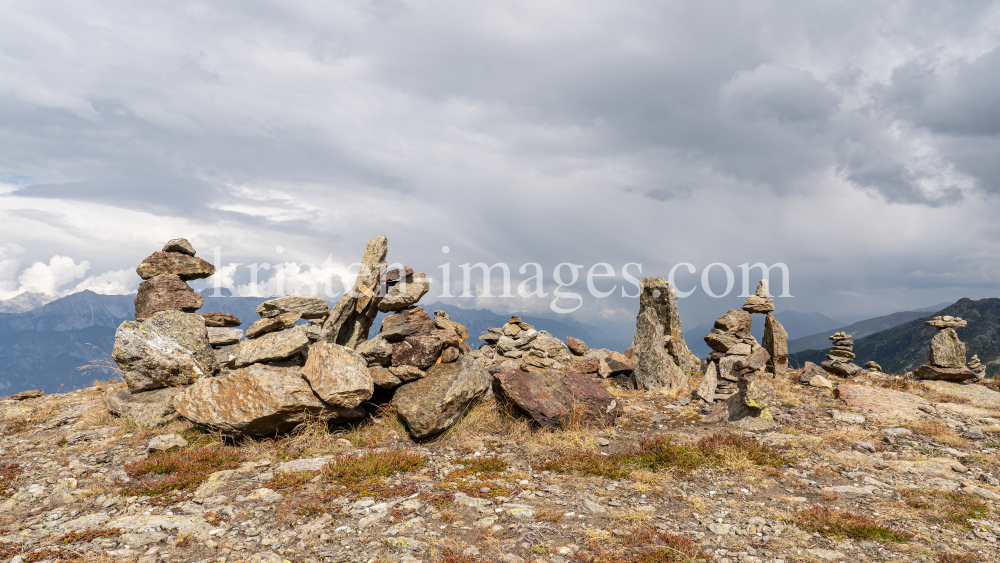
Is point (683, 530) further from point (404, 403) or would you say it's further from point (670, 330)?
point (670, 330)

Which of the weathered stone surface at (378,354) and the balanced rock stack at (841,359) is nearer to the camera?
the weathered stone surface at (378,354)

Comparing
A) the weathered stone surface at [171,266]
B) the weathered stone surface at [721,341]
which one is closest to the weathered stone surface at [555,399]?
the weathered stone surface at [171,266]

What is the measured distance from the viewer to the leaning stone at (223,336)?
16.0 m

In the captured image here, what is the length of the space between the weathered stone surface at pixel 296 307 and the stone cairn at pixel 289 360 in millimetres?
38

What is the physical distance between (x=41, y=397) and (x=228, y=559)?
786 inches

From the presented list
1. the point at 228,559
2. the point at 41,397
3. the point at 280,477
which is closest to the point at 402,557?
the point at 228,559

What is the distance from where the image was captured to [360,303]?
16.4m

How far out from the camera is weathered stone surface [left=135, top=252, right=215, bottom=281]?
16.0m

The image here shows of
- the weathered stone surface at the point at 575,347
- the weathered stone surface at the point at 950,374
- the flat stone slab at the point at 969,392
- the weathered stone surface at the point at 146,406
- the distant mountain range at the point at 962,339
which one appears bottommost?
the distant mountain range at the point at 962,339

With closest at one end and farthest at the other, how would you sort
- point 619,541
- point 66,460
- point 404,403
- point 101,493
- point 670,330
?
1. point 619,541
2. point 101,493
3. point 66,460
4. point 404,403
5. point 670,330

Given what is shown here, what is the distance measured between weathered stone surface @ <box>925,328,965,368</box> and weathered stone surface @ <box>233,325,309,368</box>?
3042 centimetres

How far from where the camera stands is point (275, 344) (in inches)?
526

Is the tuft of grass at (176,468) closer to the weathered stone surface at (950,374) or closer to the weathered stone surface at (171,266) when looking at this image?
the weathered stone surface at (171,266)

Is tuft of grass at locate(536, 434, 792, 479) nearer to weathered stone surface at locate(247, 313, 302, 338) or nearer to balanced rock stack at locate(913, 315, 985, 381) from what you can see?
weathered stone surface at locate(247, 313, 302, 338)
